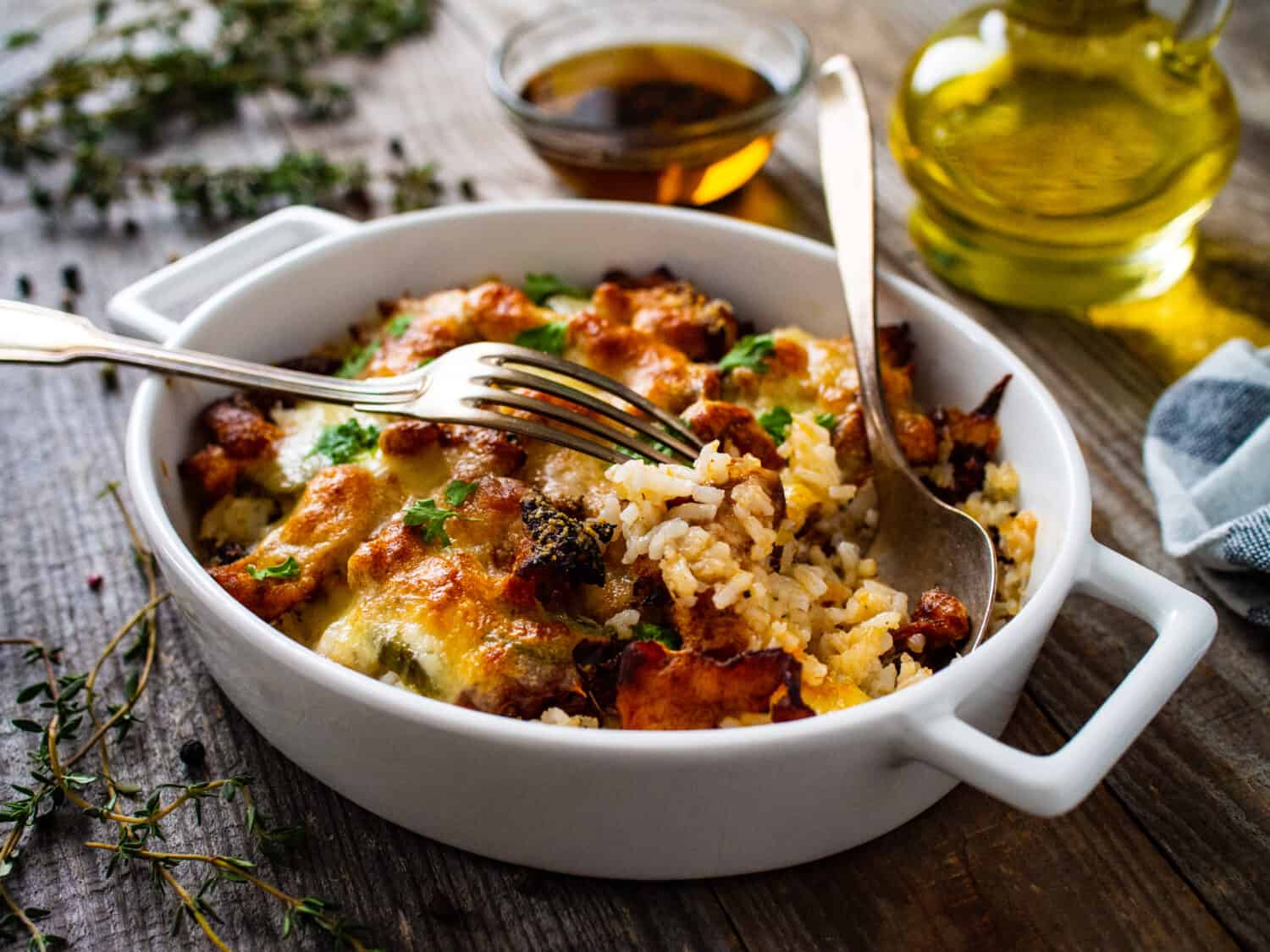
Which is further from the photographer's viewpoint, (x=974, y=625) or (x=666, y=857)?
(x=974, y=625)

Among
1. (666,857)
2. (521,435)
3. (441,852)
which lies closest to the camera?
(666,857)

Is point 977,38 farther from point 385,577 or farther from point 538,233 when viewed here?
point 385,577

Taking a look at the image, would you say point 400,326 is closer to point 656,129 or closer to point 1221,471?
point 656,129

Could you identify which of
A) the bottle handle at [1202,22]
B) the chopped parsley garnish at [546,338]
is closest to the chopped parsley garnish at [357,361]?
the chopped parsley garnish at [546,338]

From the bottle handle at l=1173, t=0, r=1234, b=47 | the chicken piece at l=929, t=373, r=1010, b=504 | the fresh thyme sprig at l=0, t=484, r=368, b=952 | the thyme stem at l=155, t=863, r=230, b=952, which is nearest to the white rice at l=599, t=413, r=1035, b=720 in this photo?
the chicken piece at l=929, t=373, r=1010, b=504

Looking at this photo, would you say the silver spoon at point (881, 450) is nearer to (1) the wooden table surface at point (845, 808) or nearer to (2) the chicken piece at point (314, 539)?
(1) the wooden table surface at point (845, 808)

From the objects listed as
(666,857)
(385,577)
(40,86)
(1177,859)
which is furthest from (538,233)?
(40,86)
